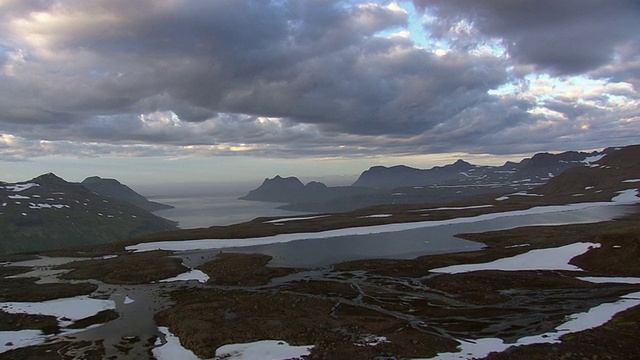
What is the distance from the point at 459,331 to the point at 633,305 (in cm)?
1763

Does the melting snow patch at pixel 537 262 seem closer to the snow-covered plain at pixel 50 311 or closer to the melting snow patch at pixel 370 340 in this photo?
the melting snow patch at pixel 370 340

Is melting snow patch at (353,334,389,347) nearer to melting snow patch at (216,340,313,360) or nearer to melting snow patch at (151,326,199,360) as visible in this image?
melting snow patch at (216,340,313,360)

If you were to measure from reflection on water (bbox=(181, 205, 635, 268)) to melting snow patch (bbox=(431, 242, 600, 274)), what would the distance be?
12668 mm

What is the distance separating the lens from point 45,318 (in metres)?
40.3

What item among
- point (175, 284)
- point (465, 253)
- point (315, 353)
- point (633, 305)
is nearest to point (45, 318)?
point (175, 284)

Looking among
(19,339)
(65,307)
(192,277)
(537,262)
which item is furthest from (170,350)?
(537,262)

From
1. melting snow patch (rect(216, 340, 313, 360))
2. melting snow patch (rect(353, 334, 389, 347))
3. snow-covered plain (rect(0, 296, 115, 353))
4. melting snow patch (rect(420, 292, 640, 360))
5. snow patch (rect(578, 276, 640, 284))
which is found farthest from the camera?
snow patch (rect(578, 276, 640, 284))

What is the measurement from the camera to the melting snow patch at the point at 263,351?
95.9 ft

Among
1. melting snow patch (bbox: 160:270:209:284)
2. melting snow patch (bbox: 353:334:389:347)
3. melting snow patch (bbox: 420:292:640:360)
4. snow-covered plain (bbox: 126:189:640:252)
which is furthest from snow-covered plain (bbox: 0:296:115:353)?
snow-covered plain (bbox: 126:189:640:252)

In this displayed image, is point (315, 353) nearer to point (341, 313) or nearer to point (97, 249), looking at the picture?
point (341, 313)

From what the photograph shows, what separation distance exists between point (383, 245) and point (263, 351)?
58.9 metres

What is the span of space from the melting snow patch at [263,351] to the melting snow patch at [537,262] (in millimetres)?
33936

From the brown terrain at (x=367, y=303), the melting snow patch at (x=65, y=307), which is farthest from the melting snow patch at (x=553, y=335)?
the melting snow patch at (x=65, y=307)

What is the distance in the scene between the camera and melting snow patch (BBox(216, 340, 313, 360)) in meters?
29.2
